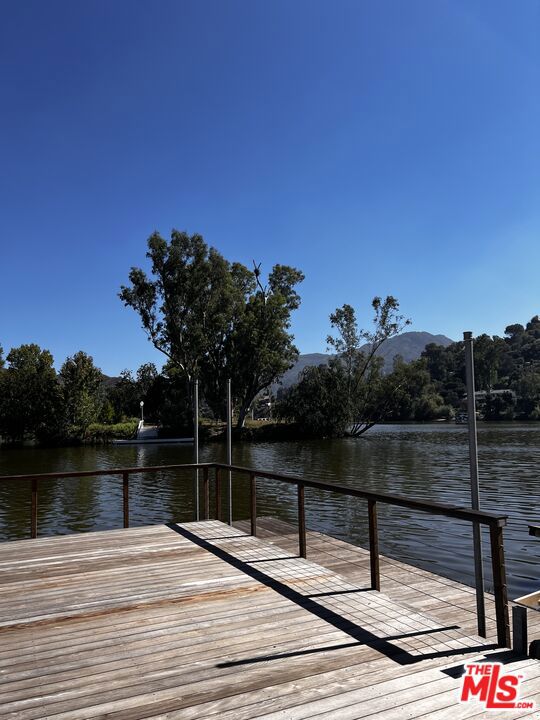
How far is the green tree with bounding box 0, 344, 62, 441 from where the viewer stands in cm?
4016

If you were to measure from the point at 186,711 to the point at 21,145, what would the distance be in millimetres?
13683

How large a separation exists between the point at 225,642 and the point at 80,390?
39245 mm

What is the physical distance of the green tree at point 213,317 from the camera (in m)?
38.0

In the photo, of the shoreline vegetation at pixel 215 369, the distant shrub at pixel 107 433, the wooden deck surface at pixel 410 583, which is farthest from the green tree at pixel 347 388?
the wooden deck surface at pixel 410 583

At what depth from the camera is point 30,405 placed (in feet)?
135

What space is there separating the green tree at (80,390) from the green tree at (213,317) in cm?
622

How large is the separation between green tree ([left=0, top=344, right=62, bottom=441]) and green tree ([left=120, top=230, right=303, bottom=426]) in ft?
30.6

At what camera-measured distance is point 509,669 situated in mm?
2814

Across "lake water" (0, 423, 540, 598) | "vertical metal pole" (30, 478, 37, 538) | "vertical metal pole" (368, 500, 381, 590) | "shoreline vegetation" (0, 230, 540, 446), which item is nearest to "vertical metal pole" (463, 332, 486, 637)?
"vertical metal pole" (368, 500, 381, 590)

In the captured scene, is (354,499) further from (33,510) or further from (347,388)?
(347,388)

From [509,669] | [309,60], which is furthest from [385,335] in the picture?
[509,669]

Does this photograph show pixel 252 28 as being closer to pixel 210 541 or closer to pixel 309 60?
pixel 309 60

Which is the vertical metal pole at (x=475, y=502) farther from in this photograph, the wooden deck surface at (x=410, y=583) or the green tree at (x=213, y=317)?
the green tree at (x=213, y=317)

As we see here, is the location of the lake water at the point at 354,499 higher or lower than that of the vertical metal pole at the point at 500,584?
lower
